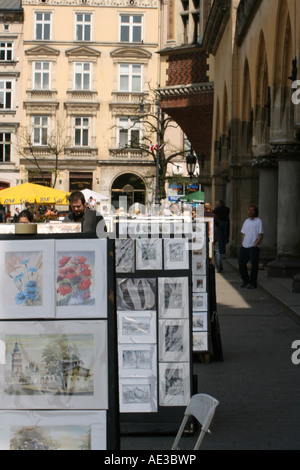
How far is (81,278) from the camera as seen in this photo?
14.1 ft

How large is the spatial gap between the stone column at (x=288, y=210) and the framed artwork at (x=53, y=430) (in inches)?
576

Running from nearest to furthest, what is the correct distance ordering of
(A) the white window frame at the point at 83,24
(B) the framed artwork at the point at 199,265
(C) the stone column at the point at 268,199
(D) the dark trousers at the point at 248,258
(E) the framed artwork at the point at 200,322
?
(E) the framed artwork at the point at 200,322, (B) the framed artwork at the point at 199,265, (D) the dark trousers at the point at 248,258, (C) the stone column at the point at 268,199, (A) the white window frame at the point at 83,24

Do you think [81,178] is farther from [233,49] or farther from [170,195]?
[233,49]

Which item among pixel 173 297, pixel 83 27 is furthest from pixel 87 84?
pixel 173 297

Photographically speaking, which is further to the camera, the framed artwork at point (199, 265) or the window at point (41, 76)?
the window at point (41, 76)

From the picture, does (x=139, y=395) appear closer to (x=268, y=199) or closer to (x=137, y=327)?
(x=137, y=327)

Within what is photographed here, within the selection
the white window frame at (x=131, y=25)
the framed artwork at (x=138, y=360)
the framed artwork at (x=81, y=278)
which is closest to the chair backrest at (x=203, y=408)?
the framed artwork at (x=81, y=278)

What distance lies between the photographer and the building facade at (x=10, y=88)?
61719 millimetres

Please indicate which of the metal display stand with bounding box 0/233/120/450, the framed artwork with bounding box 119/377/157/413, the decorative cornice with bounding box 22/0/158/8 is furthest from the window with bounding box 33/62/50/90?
the metal display stand with bounding box 0/233/120/450

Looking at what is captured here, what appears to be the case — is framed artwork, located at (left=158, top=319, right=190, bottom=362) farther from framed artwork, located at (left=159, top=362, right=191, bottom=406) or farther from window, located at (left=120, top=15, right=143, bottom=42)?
window, located at (left=120, top=15, right=143, bottom=42)

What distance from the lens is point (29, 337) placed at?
425 centimetres

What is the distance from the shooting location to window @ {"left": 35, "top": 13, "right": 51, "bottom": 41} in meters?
62.1

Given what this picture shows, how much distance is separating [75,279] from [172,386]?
2.74 meters

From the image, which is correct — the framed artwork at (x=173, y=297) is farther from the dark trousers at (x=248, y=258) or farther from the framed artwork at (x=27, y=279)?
the dark trousers at (x=248, y=258)
